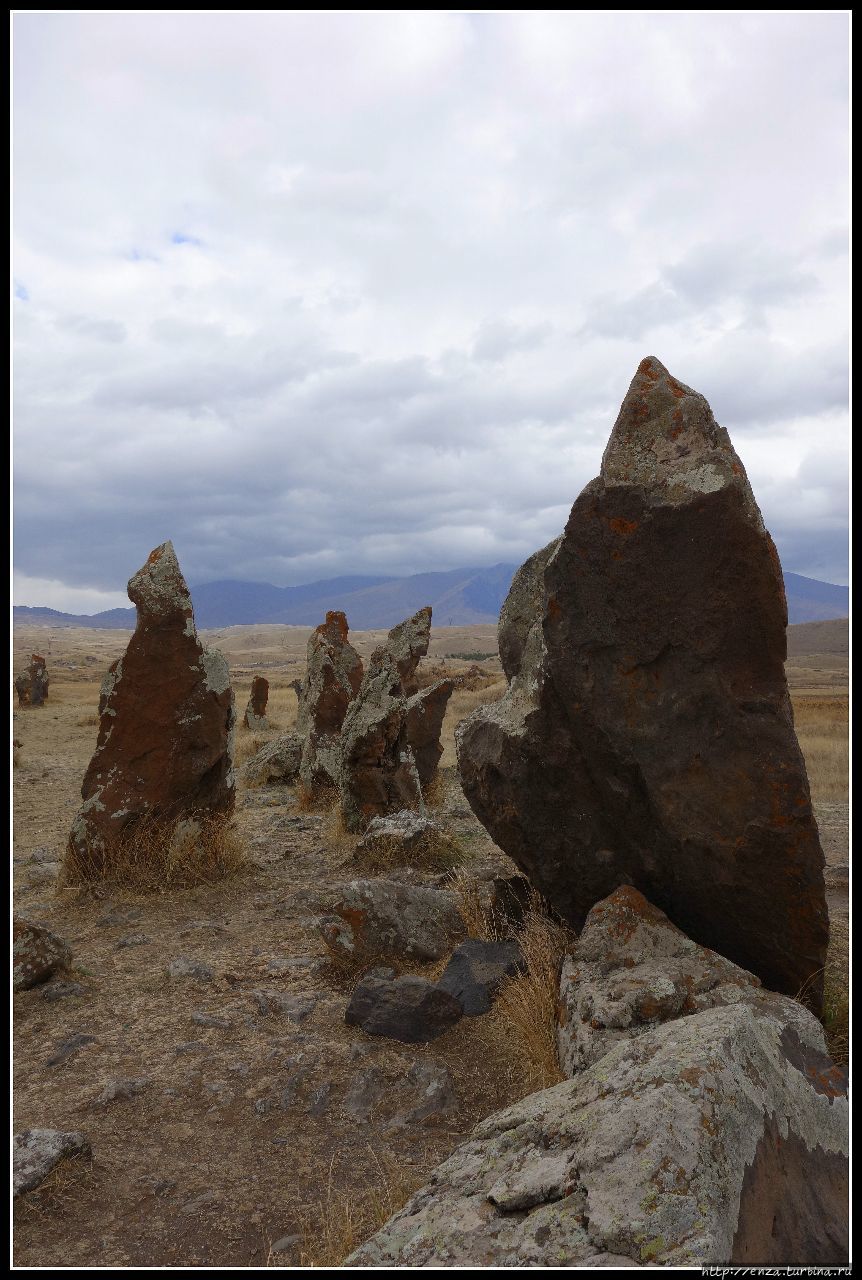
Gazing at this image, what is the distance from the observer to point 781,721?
15.0ft

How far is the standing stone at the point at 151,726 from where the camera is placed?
313 inches

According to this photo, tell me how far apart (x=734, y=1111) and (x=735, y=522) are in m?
2.88

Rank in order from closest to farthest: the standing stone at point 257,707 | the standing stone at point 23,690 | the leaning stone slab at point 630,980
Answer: the leaning stone slab at point 630,980 < the standing stone at point 257,707 < the standing stone at point 23,690

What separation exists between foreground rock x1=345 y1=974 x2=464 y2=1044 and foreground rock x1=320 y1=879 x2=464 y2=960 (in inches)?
24.7

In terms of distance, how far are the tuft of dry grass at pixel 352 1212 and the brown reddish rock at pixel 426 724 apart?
8.83m

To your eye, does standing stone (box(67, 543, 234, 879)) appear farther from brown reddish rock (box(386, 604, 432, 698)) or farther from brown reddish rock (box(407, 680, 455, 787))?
brown reddish rock (box(407, 680, 455, 787))

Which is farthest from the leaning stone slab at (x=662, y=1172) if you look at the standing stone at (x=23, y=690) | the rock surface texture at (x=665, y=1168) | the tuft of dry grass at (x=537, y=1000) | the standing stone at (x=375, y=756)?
the standing stone at (x=23, y=690)

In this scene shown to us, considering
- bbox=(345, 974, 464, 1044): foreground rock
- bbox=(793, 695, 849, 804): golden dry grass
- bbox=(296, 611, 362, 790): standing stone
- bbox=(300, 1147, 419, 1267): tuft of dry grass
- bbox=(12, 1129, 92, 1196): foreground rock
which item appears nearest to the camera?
bbox=(300, 1147, 419, 1267): tuft of dry grass

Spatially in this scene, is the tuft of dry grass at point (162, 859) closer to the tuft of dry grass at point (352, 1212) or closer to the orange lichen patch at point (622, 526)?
the tuft of dry grass at point (352, 1212)

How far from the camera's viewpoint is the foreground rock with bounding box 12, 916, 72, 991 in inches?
223

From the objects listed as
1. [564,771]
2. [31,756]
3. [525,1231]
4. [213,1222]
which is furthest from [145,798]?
[31,756]

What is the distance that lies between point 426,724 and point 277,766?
112 inches

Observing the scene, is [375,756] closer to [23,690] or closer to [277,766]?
[277,766]

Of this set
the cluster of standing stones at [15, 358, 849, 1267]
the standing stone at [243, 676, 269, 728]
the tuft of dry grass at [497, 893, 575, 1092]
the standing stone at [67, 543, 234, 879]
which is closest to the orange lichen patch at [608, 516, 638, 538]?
the cluster of standing stones at [15, 358, 849, 1267]
